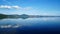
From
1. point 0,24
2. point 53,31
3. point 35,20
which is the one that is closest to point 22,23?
point 35,20

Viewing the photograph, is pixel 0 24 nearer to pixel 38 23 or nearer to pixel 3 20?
pixel 3 20

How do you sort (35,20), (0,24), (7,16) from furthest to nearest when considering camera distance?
(35,20) < (7,16) < (0,24)

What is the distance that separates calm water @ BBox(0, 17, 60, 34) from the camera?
5.49ft

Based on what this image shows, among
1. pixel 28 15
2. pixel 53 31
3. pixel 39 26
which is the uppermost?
pixel 28 15

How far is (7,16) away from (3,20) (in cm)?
11

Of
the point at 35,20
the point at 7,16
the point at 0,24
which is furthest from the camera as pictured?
the point at 35,20

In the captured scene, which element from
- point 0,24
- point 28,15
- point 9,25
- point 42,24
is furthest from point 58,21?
point 0,24

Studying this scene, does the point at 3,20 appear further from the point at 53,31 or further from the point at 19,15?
the point at 53,31

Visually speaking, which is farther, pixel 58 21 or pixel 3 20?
pixel 58 21

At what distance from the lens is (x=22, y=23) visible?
1.75 meters

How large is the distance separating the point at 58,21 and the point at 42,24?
315 millimetres

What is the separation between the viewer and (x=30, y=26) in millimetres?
1825

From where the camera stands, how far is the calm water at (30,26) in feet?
5.49

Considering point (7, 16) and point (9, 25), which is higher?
point (7, 16)
